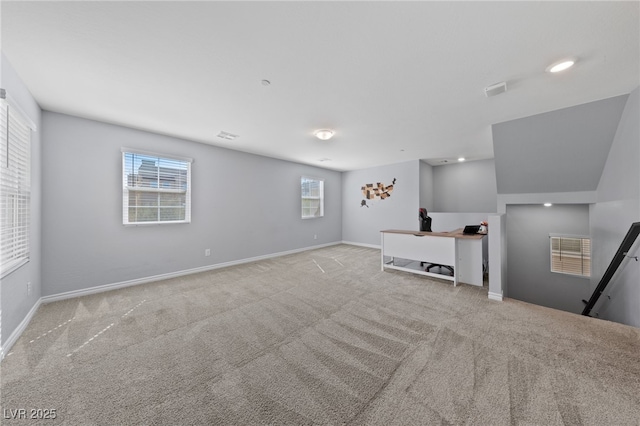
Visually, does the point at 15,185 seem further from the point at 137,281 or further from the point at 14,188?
the point at 137,281

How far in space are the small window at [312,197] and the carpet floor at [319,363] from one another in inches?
146

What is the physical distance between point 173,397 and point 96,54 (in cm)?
279

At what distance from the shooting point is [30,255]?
96.3 inches

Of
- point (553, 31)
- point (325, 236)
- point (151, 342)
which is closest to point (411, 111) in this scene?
point (553, 31)

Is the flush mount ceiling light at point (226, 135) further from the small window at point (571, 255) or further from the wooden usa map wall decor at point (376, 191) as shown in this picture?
the small window at point (571, 255)

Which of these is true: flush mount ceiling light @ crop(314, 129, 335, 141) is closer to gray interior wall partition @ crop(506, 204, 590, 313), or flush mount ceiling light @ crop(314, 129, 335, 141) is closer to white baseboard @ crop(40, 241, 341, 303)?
white baseboard @ crop(40, 241, 341, 303)

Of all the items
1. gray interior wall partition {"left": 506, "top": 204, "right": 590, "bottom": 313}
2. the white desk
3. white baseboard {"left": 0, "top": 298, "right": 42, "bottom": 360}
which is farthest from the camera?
gray interior wall partition {"left": 506, "top": 204, "right": 590, "bottom": 313}

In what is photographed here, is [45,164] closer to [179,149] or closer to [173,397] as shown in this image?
[179,149]

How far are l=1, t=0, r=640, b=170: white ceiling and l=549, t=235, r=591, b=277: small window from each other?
3.20 m

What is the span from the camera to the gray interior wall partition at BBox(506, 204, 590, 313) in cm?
430

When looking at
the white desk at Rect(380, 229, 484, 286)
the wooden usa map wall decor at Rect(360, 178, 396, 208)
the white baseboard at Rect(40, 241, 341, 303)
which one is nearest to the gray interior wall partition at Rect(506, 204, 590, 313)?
the white desk at Rect(380, 229, 484, 286)

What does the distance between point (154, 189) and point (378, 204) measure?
5.54 m

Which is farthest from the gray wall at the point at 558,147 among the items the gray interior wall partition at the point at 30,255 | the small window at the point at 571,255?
the gray interior wall partition at the point at 30,255

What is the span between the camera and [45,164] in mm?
2805
